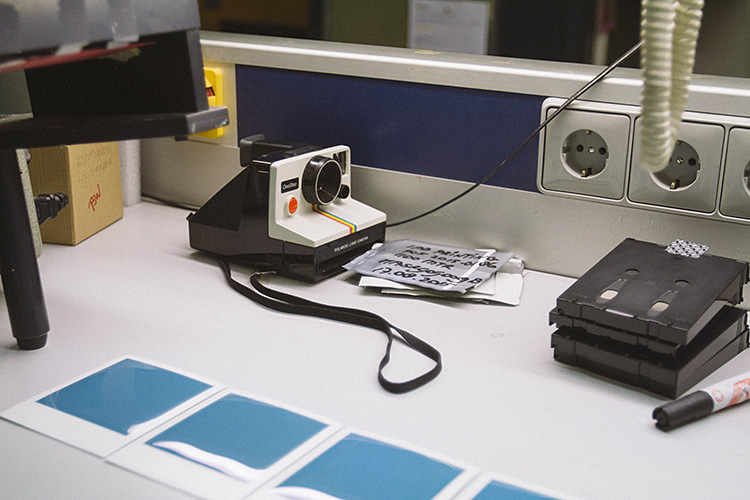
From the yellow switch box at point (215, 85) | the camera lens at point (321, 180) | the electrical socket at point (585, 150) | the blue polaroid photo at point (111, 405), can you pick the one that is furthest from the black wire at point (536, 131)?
the blue polaroid photo at point (111, 405)

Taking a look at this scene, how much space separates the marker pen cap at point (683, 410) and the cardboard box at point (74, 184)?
766mm

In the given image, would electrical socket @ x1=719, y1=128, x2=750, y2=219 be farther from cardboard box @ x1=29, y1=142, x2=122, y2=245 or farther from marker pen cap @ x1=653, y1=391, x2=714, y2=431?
cardboard box @ x1=29, y1=142, x2=122, y2=245

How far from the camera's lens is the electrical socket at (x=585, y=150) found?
0.93 metres

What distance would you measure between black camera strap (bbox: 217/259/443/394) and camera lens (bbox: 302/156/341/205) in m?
0.11

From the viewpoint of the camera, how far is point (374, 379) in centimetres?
73

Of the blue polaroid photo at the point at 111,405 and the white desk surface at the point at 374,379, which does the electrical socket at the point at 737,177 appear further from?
the blue polaroid photo at the point at 111,405

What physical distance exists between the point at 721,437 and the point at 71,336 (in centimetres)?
62

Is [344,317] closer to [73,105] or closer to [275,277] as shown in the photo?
[275,277]

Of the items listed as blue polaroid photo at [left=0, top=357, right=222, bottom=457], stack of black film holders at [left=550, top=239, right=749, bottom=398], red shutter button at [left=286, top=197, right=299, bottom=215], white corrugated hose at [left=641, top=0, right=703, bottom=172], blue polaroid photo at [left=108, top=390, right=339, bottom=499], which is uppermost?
white corrugated hose at [left=641, top=0, right=703, bottom=172]

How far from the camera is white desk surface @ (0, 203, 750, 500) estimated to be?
60 cm

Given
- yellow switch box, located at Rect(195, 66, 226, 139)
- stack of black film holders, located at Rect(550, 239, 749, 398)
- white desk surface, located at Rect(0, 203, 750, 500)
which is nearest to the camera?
white desk surface, located at Rect(0, 203, 750, 500)

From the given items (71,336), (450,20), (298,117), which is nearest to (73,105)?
(71,336)

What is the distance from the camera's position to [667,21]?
493mm

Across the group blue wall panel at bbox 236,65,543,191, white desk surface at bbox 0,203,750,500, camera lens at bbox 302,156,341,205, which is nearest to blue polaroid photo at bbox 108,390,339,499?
white desk surface at bbox 0,203,750,500
